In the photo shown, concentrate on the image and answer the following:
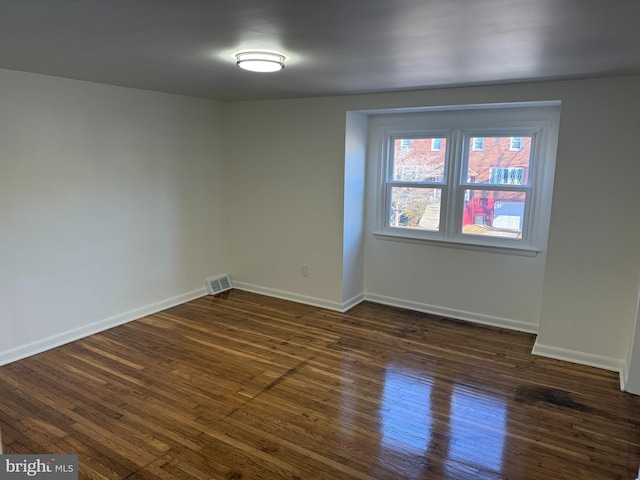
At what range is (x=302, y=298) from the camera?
16.5 feet

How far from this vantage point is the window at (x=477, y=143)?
425cm

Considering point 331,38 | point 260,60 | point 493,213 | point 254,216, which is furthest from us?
point 254,216

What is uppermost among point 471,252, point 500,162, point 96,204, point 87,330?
point 500,162

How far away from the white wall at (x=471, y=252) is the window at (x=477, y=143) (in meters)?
0.58

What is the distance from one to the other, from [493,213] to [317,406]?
2.61 meters

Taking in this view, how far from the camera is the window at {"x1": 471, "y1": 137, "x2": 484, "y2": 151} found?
4254 millimetres

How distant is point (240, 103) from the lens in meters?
5.03

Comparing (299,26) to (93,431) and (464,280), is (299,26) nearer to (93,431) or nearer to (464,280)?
(93,431)

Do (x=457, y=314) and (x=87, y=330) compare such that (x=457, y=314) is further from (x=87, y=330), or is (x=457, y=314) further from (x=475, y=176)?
(x=87, y=330)

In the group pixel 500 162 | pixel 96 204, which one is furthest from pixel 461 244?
pixel 96 204

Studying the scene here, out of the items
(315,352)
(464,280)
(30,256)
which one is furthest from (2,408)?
(464,280)

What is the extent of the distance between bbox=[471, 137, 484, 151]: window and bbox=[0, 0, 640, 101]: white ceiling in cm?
87

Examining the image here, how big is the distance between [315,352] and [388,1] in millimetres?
2809

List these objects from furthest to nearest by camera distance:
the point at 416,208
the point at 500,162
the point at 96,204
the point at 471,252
A: 1. the point at 416,208
2. the point at 471,252
3. the point at 500,162
4. the point at 96,204
